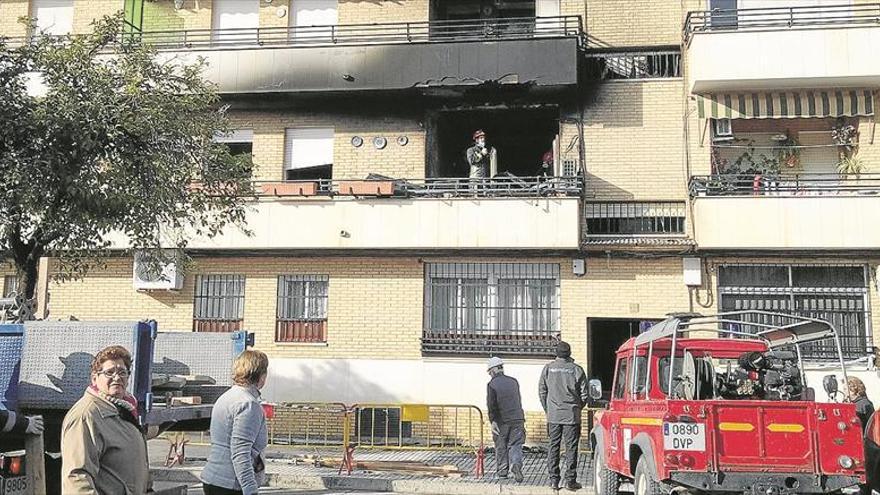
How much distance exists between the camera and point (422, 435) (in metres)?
15.3

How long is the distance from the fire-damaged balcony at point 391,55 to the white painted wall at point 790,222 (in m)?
3.77

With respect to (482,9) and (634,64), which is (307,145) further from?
(634,64)

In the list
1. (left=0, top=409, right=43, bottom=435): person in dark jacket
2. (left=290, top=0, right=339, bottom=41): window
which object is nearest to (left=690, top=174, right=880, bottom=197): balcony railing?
(left=290, top=0, right=339, bottom=41): window

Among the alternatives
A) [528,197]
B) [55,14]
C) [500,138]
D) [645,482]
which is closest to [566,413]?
[645,482]

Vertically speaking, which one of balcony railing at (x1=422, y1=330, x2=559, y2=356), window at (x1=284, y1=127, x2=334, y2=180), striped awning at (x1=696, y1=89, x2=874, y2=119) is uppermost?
striped awning at (x1=696, y1=89, x2=874, y2=119)

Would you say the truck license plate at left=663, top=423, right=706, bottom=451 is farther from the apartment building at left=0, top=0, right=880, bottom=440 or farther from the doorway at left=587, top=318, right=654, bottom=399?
the doorway at left=587, top=318, right=654, bottom=399

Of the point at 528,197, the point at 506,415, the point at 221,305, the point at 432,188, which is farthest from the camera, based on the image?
the point at 221,305

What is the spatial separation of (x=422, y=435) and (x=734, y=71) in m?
8.98

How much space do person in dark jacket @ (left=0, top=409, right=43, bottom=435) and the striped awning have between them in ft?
Answer: 43.4

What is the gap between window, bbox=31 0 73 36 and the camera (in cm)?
1834

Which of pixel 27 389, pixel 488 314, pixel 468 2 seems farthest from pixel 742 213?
pixel 27 389

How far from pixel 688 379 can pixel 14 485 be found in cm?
613

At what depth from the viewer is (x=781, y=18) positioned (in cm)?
1582

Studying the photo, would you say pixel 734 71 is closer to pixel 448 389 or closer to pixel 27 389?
pixel 448 389
